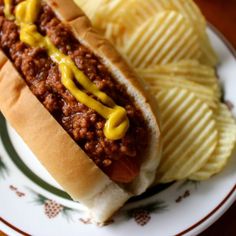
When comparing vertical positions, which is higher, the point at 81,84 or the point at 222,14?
the point at 81,84

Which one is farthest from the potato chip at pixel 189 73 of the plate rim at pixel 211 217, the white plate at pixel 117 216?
the plate rim at pixel 211 217

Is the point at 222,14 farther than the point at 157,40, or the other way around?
the point at 222,14

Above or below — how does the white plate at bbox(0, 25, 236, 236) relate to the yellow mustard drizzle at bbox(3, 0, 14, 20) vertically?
below

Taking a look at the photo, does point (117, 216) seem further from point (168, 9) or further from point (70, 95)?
point (168, 9)

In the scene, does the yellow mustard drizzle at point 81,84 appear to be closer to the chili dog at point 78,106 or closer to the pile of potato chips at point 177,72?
the chili dog at point 78,106

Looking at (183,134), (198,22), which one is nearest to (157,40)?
(198,22)

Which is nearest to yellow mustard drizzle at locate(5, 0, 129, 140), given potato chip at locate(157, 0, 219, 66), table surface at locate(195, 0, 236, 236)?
potato chip at locate(157, 0, 219, 66)

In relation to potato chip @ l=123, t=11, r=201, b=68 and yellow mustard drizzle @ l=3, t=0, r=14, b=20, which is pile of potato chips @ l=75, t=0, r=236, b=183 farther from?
yellow mustard drizzle @ l=3, t=0, r=14, b=20
